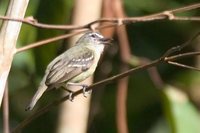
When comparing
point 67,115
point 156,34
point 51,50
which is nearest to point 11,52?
point 67,115

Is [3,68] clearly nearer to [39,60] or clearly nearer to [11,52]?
[11,52]

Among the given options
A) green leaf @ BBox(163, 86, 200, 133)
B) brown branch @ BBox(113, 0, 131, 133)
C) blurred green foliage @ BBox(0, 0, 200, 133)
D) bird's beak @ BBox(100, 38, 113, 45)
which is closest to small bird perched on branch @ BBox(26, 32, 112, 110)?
bird's beak @ BBox(100, 38, 113, 45)

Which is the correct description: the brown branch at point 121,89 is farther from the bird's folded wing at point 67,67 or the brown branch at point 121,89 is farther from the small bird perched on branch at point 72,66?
the bird's folded wing at point 67,67

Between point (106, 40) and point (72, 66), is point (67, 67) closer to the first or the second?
point (72, 66)

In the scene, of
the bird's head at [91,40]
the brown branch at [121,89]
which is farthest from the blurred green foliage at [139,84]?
the brown branch at [121,89]

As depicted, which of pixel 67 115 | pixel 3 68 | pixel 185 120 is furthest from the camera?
pixel 185 120

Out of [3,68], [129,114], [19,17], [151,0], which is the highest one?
[151,0]

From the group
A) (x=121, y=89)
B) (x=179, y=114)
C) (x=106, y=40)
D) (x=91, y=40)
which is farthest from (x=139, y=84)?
(x=121, y=89)

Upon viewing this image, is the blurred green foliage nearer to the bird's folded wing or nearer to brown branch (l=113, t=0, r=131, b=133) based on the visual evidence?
the bird's folded wing
